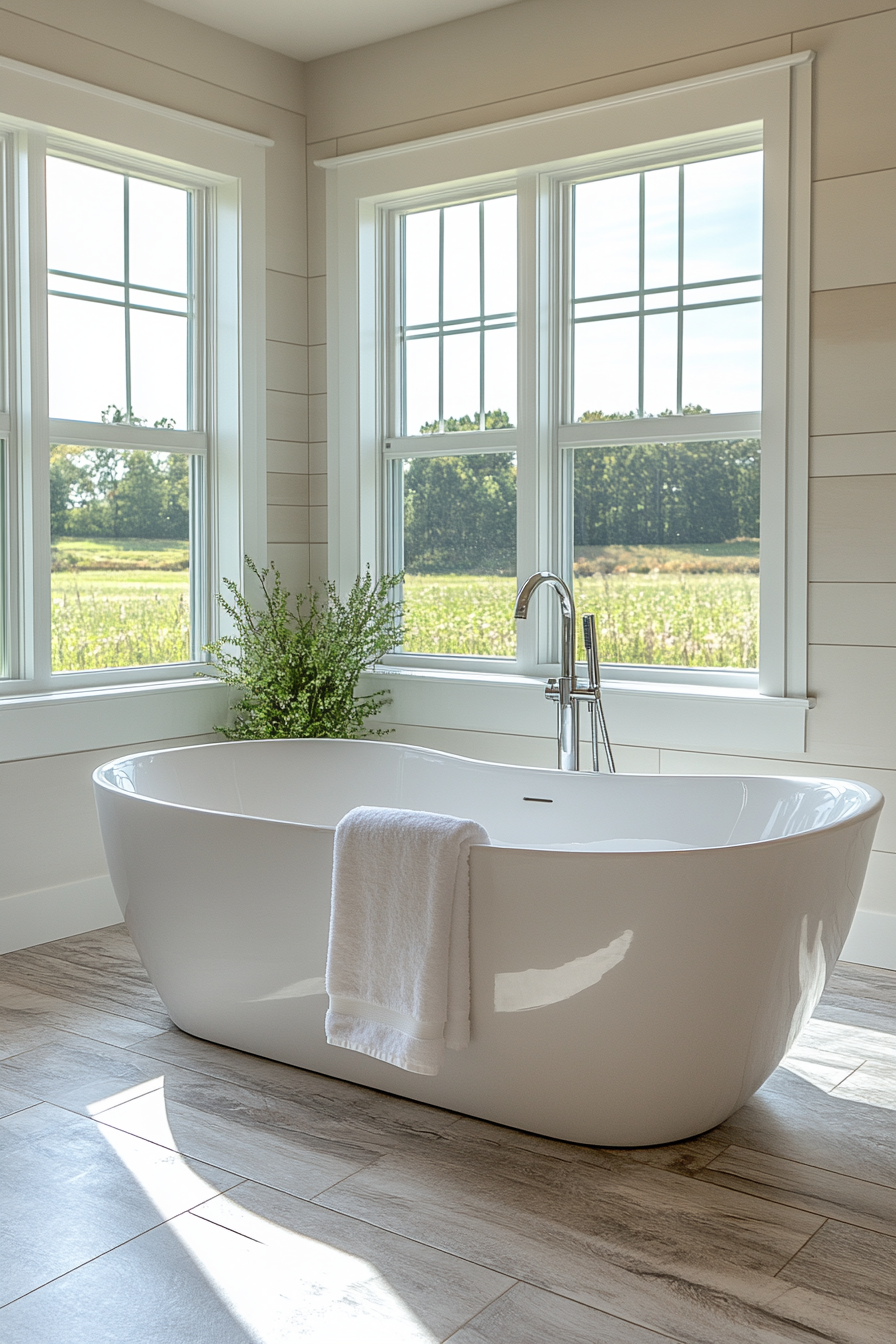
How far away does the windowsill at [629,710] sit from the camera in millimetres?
3457

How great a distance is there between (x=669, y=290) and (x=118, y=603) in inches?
79.6

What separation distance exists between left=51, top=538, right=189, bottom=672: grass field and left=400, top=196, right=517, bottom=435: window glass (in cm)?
100

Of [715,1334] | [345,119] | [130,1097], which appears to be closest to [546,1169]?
[715,1334]

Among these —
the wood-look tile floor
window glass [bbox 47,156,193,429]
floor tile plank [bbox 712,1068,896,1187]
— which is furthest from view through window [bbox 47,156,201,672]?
floor tile plank [bbox 712,1068,896,1187]

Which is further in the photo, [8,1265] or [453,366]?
[453,366]

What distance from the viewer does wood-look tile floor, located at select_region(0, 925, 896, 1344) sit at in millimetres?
1806

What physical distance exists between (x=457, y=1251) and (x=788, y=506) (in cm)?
223

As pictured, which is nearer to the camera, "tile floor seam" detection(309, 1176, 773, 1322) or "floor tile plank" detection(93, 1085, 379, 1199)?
"tile floor seam" detection(309, 1176, 773, 1322)

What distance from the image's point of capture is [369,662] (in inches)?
164

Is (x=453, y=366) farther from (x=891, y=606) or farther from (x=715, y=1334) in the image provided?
(x=715, y=1334)

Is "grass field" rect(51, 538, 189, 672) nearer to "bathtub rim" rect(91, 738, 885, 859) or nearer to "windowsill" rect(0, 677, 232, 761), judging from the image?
"windowsill" rect(0, 677, 232, 761)

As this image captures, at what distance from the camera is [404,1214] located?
6.84 ft

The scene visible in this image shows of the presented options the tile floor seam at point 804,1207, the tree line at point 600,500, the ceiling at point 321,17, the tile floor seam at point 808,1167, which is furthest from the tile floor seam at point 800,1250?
the ceiling at point 321,17

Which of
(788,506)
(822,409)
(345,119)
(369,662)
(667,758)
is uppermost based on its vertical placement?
(345,119)
